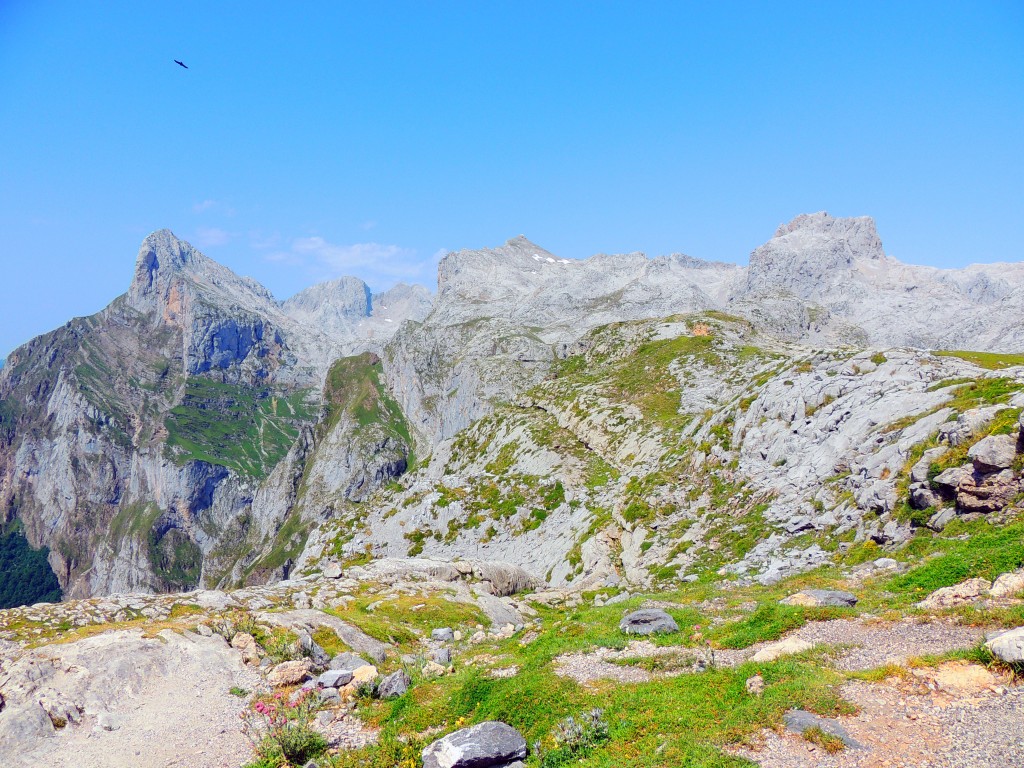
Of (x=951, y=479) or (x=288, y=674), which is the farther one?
(x=951, y=479)

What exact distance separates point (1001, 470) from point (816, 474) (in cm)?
1126

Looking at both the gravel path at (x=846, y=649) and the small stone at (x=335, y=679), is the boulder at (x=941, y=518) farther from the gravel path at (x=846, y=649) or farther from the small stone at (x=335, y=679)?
the small stone at (x=335, y=679)

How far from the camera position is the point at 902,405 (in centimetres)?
3203

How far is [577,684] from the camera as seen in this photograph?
50.9ft

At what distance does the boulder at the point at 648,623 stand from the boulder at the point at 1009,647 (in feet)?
31.2

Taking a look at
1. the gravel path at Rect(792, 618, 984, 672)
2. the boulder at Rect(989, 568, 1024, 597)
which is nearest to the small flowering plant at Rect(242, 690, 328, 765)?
the gravel path at Rect(792, 618, 984, 672)

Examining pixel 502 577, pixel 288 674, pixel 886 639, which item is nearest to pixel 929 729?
pixel 886 639

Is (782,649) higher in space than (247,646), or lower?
higher

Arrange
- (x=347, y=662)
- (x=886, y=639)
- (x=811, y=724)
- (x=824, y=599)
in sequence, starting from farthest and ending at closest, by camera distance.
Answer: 1. (x=347, y=662)
2. (x=824, y=599)
3. (x=886, y=639)
4. (x=811, y=724)

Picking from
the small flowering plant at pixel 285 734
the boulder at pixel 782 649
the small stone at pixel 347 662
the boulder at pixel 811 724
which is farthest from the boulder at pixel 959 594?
the small stone at pixel 347 662

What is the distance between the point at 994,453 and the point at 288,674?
97.9 feet

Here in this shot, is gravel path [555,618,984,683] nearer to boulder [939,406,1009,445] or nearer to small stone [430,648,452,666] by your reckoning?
small stone [430,648,452,666]

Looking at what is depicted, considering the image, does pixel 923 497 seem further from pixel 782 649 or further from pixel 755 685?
pixel 755 685

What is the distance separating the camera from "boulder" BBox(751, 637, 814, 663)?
1506 centimetres
